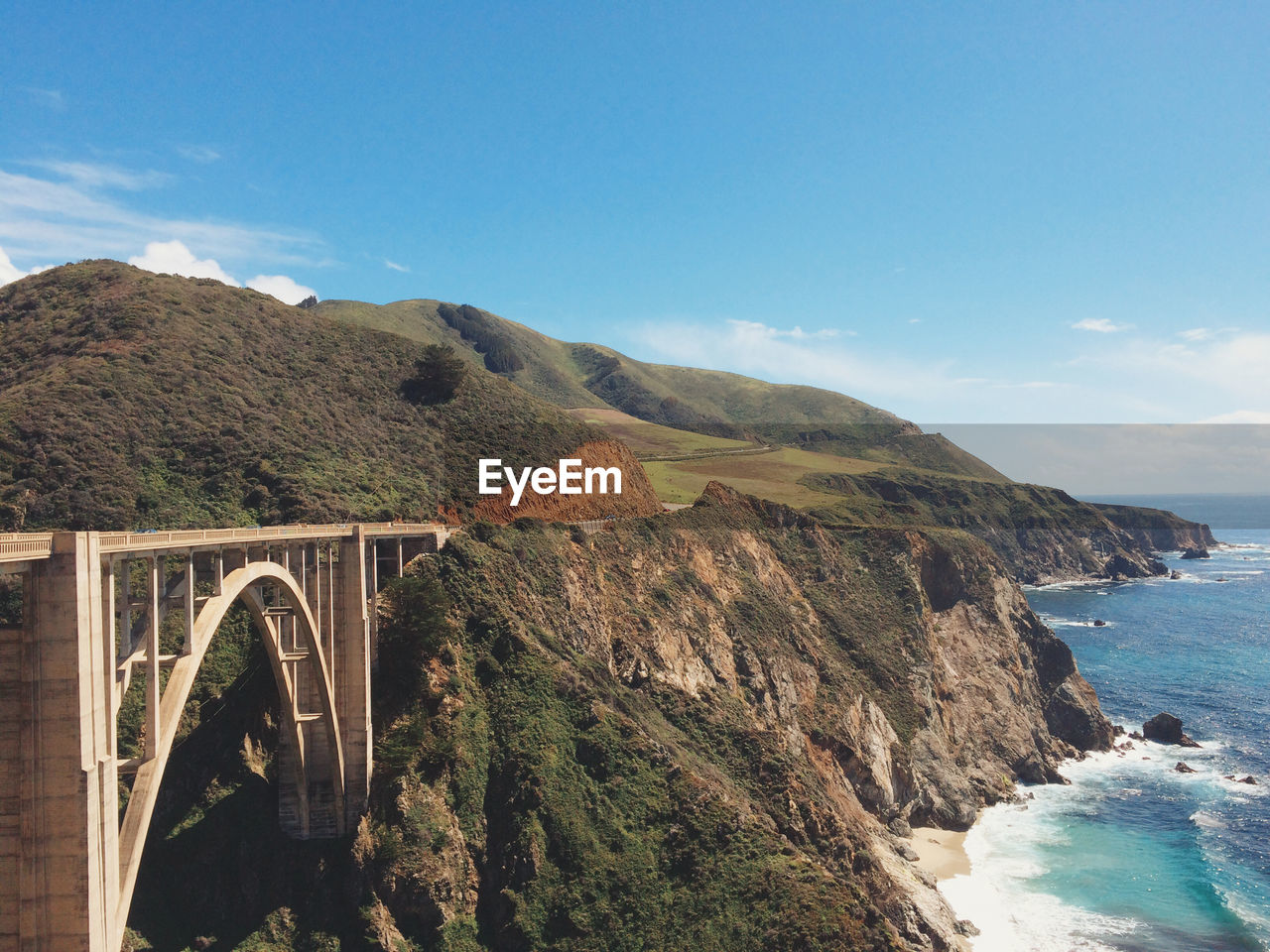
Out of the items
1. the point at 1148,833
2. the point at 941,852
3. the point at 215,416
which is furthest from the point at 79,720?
the point at 1148,833

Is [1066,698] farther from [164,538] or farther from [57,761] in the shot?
[57,761]

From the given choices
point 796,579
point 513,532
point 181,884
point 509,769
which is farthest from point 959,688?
point 181,884

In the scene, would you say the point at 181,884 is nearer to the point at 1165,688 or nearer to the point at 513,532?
the point at 513,532

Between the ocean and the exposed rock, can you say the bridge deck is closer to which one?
the ocean

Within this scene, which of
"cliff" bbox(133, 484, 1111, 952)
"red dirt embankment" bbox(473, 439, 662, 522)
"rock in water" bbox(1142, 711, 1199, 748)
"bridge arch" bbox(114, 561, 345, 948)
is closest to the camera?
"bridge arch" bbox(114, 561, 345, 948)

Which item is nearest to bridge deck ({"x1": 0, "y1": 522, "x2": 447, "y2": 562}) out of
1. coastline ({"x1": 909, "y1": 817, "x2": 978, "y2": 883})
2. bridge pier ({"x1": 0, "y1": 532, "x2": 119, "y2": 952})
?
bridge pier ({"x1": 0, "y1": 532, "x2": 119, "y2": 952})

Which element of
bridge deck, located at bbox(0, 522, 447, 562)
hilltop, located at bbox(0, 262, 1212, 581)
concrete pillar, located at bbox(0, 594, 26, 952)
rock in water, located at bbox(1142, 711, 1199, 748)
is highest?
hilltop, located at bbox(0, 262, 1212, 581)

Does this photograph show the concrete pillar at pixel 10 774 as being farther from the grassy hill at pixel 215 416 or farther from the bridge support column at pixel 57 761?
the grassy hill at pixel 215 416

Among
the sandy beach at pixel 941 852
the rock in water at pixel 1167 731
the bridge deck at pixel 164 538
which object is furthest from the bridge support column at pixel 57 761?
the rock in water at pixel 1167 731
